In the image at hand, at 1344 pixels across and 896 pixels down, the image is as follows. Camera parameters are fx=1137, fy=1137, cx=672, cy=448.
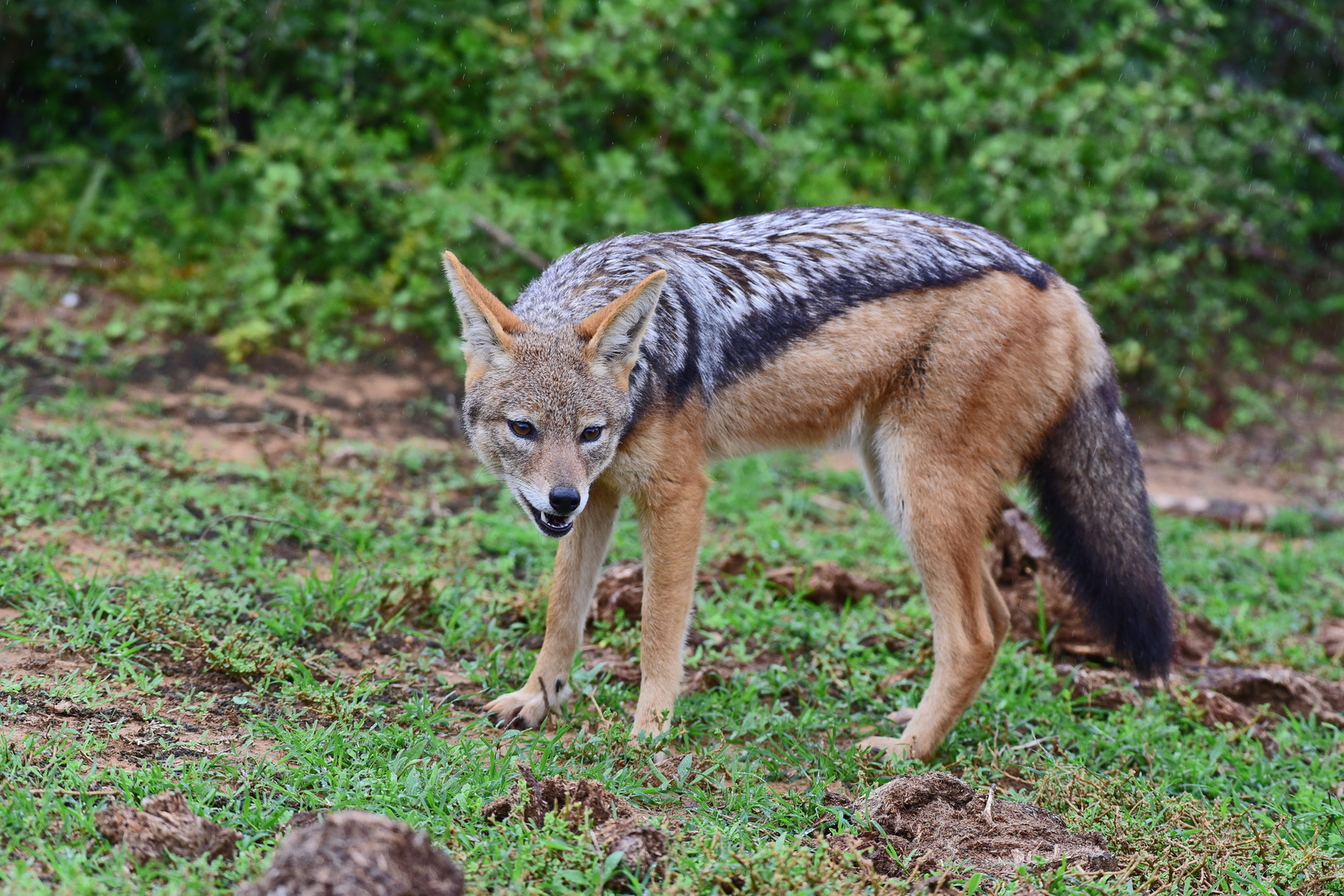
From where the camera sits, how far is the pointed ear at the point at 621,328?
404cm

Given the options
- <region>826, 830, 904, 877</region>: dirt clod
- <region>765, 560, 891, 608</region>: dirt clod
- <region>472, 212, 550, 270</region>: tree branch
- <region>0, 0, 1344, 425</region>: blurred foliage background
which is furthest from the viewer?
<region>0, 0, 1344, 425</region>: blurred foliage background

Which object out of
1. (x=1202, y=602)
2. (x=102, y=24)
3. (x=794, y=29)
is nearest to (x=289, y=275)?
(x=102, y=24)

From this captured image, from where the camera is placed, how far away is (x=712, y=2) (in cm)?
887

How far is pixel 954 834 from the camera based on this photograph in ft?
11.6

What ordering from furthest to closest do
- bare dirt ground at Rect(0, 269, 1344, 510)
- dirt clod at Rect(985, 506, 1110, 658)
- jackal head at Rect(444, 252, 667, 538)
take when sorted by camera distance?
bare dirt ground at Rect(0, 269, 1344, 510)
dirt clod at Rect(985, 506, 1110, 658)
jackal head at Rect(444, 252, 667, 538)

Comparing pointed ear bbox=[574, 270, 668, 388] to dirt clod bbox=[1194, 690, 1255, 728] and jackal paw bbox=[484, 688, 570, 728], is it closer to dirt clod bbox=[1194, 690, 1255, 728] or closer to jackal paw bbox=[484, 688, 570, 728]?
jackal paw bbox=[484, 688, 570, 728]

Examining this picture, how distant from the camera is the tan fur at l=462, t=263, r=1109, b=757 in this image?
4398 millimetres

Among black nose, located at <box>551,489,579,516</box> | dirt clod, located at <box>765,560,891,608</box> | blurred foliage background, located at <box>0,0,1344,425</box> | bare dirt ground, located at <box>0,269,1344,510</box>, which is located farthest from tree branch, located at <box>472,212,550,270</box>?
black nose, located at <box>551,489,579,516</box>

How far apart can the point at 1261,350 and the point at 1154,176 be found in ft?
7.37

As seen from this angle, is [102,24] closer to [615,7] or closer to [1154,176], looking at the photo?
[615,7]

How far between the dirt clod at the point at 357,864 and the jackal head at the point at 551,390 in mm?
1561

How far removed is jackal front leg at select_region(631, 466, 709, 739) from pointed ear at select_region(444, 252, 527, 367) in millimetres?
777

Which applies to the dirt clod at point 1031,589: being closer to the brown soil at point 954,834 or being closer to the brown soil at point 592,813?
the brown soil at point 954,834

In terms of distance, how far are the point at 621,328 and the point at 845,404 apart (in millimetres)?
1081
